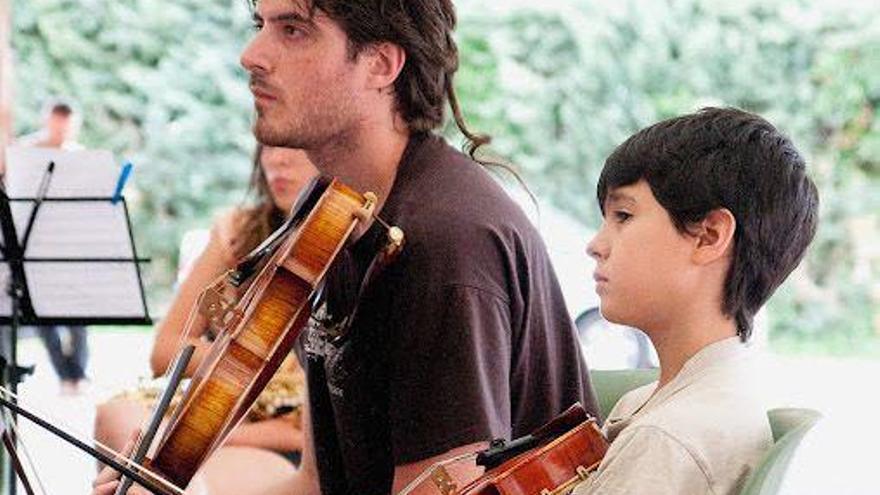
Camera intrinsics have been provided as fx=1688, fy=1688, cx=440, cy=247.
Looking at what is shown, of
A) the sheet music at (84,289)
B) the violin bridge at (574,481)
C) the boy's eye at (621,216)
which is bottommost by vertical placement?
the violin bridge at (574,481)

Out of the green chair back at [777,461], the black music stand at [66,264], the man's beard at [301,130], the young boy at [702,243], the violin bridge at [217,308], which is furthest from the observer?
the black music stand at [66,264]

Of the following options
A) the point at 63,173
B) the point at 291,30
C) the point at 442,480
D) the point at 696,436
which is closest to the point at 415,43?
the point at 291,30

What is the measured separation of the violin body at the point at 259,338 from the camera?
72.9 inches

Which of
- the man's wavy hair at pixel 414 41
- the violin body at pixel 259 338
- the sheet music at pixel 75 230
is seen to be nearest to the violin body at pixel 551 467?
the violin body at pixel 259 338

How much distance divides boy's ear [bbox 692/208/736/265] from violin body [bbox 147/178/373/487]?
14.5 inches

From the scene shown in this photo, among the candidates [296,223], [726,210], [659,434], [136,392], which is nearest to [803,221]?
[726,210]

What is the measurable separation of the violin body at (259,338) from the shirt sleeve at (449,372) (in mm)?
120

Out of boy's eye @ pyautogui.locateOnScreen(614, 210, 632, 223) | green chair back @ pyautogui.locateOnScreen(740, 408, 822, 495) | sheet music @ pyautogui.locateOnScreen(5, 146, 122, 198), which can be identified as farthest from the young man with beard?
sheet music @ pyautogui.locateOnScreen(5, 146, 122, 198)

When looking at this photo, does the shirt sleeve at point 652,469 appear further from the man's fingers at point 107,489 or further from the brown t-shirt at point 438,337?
the man's fingers at point 107,489

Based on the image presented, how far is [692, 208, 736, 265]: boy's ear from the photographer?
5.62 feet

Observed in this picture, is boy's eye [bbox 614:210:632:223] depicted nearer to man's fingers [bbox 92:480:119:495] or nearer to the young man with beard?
the young man with beard

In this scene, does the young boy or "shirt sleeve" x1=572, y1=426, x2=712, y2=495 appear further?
the young boy

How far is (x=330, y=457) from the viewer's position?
84.7 inches

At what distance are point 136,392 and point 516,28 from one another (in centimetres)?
289
